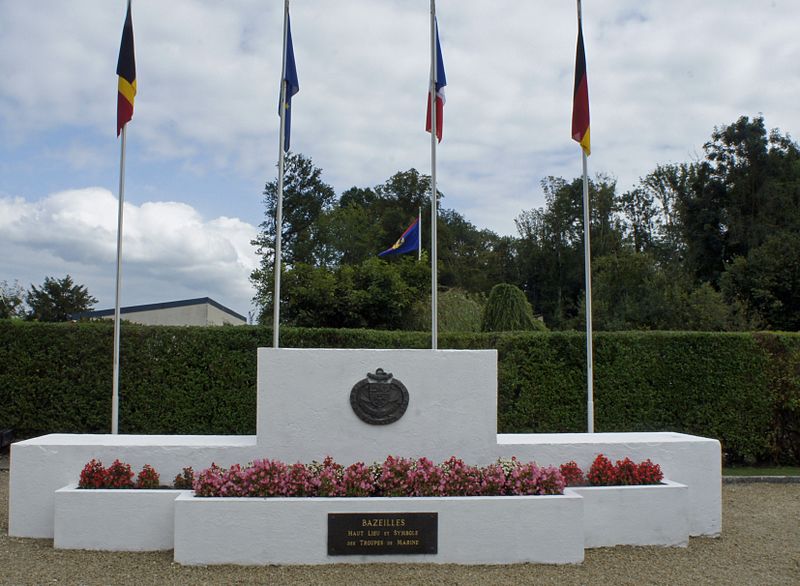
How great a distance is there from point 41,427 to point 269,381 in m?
6.55

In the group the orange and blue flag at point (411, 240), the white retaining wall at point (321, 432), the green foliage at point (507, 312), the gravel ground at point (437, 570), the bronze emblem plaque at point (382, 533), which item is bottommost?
the gravel ground at point (437, 570)

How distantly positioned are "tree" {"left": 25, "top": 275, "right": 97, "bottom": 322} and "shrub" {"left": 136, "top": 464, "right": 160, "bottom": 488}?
37543mm

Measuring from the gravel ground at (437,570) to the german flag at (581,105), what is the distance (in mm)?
5321

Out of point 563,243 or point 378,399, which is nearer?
point 378,399

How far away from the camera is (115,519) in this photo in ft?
20.3

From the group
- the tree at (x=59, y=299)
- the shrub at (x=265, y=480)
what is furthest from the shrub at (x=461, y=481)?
the tree at (x=59, y=299)

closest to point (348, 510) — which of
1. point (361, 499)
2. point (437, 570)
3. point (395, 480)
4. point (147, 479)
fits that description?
point (361, 499)

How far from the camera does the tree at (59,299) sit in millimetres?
41281

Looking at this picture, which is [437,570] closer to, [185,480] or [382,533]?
[382,533]

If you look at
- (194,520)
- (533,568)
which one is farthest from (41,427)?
(533,568)

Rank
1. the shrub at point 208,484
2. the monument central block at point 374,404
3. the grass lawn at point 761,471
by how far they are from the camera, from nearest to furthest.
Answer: the shrub at point 208,484, the monument central block at point 374,404, the grass lawn at point 761,471

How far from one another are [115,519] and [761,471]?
9547 mm

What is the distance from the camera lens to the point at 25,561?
5824 millimetres

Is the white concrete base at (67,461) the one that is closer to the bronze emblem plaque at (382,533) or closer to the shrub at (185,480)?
the shrub at (185,480)
